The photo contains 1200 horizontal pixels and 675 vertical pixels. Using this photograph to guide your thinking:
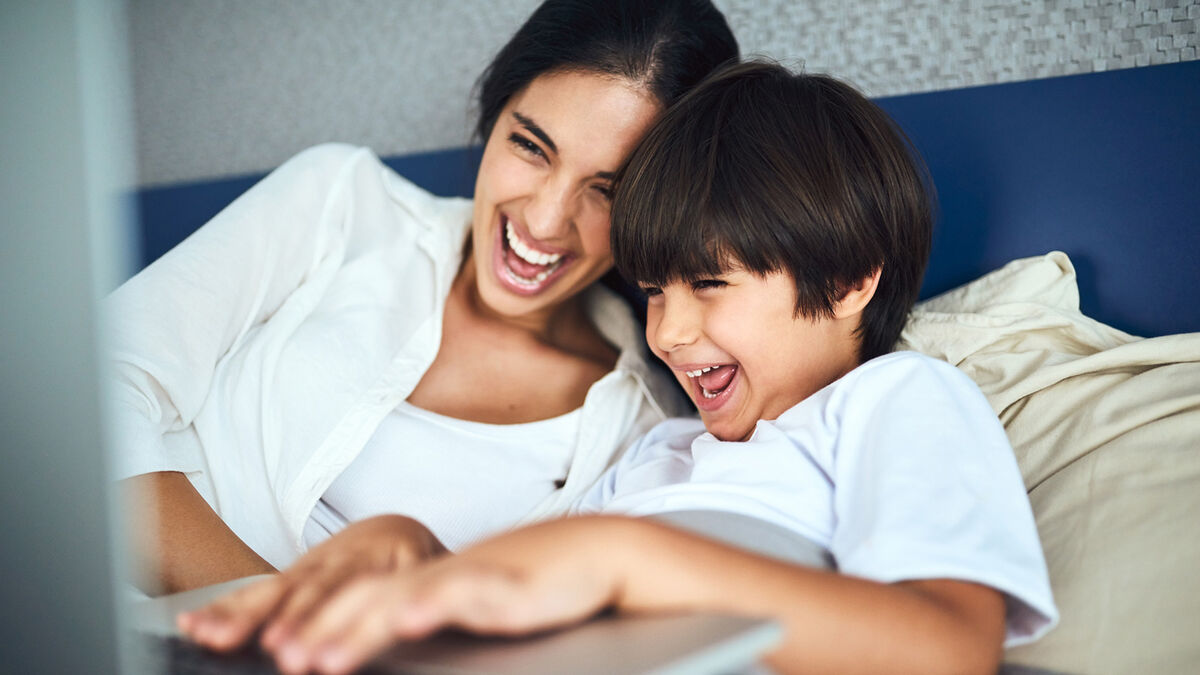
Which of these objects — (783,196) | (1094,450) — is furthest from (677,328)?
(1094,450)

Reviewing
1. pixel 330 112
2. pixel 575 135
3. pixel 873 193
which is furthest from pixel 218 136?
pixel 873 193

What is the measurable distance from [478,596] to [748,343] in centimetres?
52

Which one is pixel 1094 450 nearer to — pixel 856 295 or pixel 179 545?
pixel 856 295

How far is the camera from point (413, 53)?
157 cm

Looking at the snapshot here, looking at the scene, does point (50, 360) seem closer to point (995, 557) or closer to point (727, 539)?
point (727, 539)

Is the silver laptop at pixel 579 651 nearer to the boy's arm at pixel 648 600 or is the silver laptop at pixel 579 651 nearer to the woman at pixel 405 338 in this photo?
the boy's arm at pixel 648 600

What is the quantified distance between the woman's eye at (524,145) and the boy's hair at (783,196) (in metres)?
0.15

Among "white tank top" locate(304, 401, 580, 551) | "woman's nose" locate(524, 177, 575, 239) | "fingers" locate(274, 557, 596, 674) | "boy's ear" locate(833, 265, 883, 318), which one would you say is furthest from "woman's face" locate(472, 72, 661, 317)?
"fingers" locate(274, 557, 596, 674)

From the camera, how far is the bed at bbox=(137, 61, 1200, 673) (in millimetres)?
641

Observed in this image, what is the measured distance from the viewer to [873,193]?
0.87 meters

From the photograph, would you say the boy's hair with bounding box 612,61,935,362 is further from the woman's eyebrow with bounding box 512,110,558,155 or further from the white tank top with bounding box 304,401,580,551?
the white tank top with bounding box 304,401,580,551

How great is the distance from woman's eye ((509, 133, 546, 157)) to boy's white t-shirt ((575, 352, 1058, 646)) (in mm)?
451

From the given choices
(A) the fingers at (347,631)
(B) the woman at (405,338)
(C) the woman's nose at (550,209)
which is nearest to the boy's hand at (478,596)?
(A) the fingers at (347,631)

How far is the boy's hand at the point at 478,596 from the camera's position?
1.15 ft
